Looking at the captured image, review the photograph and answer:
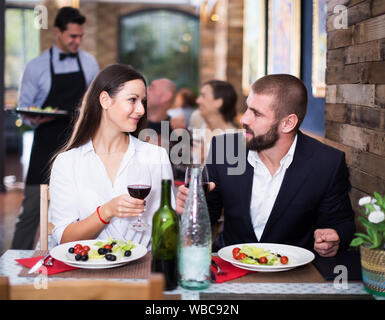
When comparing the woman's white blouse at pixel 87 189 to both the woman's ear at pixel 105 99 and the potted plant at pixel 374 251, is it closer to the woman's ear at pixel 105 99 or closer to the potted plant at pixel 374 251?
the woman's ear at pixel 105 99

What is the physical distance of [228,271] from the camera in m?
1.51

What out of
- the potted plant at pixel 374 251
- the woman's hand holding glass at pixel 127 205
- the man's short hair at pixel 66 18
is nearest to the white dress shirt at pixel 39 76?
the man's short hair at pixel 66 18

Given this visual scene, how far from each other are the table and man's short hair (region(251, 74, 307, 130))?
0.76 metres

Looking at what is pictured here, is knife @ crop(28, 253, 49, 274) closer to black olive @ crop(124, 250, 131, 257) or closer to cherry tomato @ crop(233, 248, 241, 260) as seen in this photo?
black olive @ crop(124, 250, 131, 257)

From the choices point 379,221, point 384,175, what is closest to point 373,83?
point 384,175

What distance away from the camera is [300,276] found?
4.85 ft

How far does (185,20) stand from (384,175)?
1052 centimetres

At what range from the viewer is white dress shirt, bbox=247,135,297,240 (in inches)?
79.7

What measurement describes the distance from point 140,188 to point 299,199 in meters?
0.64

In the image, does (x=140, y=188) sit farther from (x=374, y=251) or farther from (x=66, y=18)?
(x=66, y=18)

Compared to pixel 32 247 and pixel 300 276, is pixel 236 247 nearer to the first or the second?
pixel 300 276

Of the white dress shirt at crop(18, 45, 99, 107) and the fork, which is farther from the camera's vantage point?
the white dress shirt at crop(18, 45, 99, 107)

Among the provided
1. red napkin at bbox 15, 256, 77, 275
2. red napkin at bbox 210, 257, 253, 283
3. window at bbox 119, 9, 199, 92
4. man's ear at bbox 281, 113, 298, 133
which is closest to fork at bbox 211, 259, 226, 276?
red napkin at bbox 210, 257, 253, 283

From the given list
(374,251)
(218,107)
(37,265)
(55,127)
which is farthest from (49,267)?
(218,107)
